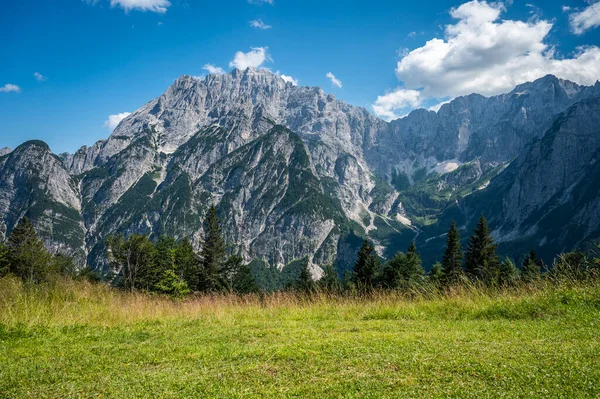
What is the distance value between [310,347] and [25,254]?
55759 mm

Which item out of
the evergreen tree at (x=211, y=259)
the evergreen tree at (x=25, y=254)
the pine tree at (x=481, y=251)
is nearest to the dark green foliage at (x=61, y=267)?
the evergreen tree at (x=25, y=254)

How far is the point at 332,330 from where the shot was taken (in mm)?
8984

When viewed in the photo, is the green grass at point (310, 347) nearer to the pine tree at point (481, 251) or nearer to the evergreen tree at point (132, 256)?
the evergreen tree at point (132, 256)

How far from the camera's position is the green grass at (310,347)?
486 cm

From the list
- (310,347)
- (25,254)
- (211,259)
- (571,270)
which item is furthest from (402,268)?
(25,254)

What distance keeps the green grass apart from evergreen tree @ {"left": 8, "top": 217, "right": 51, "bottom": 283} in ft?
126

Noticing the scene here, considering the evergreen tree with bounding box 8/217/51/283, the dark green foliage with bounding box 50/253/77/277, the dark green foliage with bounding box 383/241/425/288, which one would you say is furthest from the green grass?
the dark green foliage with bounding box 383/241/425/288

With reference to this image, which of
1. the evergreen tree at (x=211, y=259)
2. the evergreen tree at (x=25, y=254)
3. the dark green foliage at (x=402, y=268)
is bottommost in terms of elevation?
the dark green foliage at (x=402, y=268)

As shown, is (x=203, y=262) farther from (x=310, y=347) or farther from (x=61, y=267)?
(x=310, y=347)

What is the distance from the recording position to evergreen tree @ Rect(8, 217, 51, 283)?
44156mm

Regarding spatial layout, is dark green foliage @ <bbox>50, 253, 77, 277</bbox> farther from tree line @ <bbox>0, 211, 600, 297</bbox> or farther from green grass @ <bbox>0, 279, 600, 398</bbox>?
green grass @ <bbox>0, 279, 600, 398</bbox>

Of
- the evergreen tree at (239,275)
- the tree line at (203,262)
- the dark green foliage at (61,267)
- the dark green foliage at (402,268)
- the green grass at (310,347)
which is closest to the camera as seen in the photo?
the green grass at (310,347)

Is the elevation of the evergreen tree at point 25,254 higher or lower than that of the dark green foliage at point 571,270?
higher

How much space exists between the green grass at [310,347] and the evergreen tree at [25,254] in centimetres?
3826
